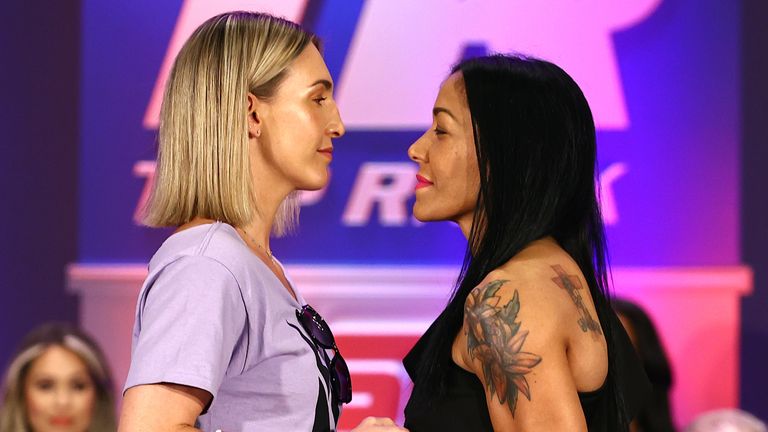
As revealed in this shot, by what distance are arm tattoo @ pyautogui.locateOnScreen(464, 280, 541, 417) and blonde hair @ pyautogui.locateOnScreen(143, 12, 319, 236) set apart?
1.49ft

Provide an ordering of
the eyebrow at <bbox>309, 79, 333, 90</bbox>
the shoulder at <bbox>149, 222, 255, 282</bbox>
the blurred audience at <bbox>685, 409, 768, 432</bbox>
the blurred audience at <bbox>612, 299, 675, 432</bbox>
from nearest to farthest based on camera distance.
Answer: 1. the shoulder at <bbox>149, 222, 255, 282</bbox>
2. the eyebrow at <bbox>309, 79, 333, 90</bbox>
3. the blurred audience at <bbox>685, 409, 768, 432</bbox>
4. the blurred audience at <bbox>612, 299, 675, 432</bbox>

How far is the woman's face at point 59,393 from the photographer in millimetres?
3814

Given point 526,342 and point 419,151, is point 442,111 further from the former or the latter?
point 526,342

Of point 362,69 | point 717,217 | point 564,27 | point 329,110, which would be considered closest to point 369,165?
point 362,69

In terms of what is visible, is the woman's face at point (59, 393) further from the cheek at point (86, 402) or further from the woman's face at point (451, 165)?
the woman's face at point (451, 165)

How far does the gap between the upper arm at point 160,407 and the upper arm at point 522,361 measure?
50 centimetres

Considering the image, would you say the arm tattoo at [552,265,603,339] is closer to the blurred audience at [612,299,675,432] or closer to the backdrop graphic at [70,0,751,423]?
the blurred audience at [612,299,675,432]

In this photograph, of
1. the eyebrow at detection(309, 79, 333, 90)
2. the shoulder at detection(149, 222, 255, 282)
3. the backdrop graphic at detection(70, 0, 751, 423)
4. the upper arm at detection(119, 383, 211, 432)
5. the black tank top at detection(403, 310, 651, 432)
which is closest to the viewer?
the upper arm at detection(119, 383, 211, 432)

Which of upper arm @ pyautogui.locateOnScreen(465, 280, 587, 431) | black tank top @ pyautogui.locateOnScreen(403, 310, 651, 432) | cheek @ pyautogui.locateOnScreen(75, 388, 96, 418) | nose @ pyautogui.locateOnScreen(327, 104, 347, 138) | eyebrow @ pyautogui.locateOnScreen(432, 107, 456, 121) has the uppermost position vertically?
eyebrow @ pyautogui.locateOnScreen(432, 107, 456, 121)

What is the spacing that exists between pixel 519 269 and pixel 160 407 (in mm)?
673

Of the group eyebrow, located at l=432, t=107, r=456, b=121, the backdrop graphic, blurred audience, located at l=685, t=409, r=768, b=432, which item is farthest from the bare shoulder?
the backdrop graphic

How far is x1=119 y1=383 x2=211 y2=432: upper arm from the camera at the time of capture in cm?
162

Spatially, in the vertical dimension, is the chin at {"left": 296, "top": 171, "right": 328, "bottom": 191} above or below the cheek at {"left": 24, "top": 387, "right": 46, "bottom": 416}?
above

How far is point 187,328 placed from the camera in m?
1.68
